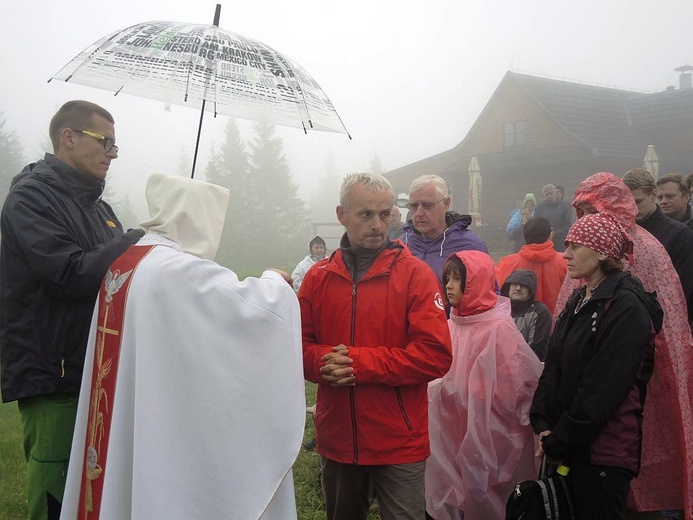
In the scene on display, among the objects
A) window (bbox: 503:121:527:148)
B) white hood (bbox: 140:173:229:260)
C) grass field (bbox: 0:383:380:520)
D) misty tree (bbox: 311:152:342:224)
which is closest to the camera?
white hood (bbox: 140:173:229:260)

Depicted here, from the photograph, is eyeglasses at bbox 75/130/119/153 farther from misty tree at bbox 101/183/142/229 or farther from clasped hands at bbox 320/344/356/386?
misty tree at bbox 101/183/142/229

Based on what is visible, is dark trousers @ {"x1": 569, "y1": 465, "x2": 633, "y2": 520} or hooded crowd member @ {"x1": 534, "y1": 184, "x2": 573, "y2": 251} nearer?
dark trousers @ {"x1": 569, "y1": 465, "x2": 633, "y2": 520}

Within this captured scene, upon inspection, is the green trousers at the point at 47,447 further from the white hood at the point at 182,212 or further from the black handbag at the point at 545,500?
the black handbag at the point at 545,500

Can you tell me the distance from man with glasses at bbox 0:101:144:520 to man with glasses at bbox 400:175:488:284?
2124 mm

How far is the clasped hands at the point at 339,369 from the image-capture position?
269 cm

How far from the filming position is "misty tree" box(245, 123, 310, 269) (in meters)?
46.3

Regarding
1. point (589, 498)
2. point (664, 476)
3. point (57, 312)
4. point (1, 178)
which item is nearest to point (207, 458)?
→ point (57, 312)

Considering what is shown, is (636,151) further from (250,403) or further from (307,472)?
(250,403)

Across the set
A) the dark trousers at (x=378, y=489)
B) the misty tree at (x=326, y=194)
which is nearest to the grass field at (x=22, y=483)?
the dark trousers at (x=378, y=489)

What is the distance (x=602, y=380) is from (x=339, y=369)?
1225 mm

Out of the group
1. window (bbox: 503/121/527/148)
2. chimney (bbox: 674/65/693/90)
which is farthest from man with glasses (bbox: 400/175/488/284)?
chimney (bbox: 674/65/693/90)

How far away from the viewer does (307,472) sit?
5039mm

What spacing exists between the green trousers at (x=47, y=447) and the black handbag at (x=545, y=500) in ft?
7.00

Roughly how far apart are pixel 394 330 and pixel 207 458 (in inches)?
41.0
